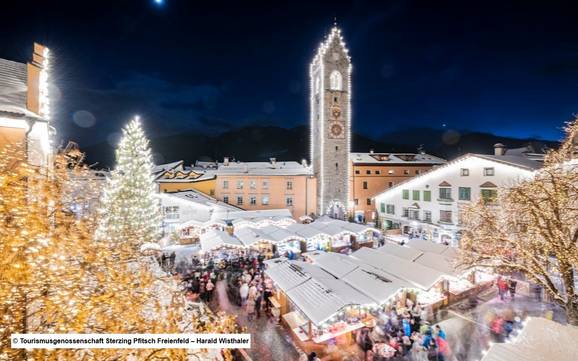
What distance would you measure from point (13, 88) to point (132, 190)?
10.2m

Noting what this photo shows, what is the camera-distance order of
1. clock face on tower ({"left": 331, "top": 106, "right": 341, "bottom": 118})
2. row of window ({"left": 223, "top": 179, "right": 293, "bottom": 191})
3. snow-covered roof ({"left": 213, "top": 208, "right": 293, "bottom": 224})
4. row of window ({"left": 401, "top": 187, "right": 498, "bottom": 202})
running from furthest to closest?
clock face on tower ({"left": 331, "top": 106, "right": 341, "bottom": 118}), row of window ({"left": 223, "top": 179, "right": 293, "bottom": 191}), snow-covered roof ({"left": 213, "top": 208, "right": 293, "bottom": 224}), row of window ({"left": 401, "top": 187, "right": 498, "bottom": 202})

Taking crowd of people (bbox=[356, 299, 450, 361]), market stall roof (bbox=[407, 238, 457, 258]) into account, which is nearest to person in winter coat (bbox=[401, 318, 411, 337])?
crowd of people (bbox=[356, 299, 450, 361])

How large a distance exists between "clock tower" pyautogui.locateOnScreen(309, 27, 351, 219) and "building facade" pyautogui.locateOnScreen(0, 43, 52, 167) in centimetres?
3207

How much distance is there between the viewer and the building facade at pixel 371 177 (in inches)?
1683

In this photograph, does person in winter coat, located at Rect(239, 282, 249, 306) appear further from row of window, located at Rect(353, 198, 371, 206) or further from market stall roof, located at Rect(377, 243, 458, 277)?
row of window, located at Rect(353, 198, 371, 206)

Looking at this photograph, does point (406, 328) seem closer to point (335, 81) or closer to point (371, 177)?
point (371, 177)

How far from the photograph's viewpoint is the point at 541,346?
6641 mm

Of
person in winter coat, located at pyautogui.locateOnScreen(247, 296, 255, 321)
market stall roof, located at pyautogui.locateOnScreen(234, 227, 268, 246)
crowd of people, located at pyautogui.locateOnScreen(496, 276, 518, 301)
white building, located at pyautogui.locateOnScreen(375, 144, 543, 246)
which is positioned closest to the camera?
person in winter coat, located at pyautogui.locateOnScreen(247, 296, 255, 321)

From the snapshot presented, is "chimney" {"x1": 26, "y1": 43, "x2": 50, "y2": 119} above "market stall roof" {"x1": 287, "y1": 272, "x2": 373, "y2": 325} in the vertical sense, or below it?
above

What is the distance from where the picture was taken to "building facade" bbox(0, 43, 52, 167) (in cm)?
897

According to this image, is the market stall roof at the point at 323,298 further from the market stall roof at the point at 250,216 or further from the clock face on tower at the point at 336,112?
the clock face on tower at the point at 336,112

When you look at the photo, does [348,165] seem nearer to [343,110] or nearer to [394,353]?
[343,110]

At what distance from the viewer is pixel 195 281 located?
1619cm

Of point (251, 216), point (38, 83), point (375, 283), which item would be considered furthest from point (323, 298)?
point (251, 216)
